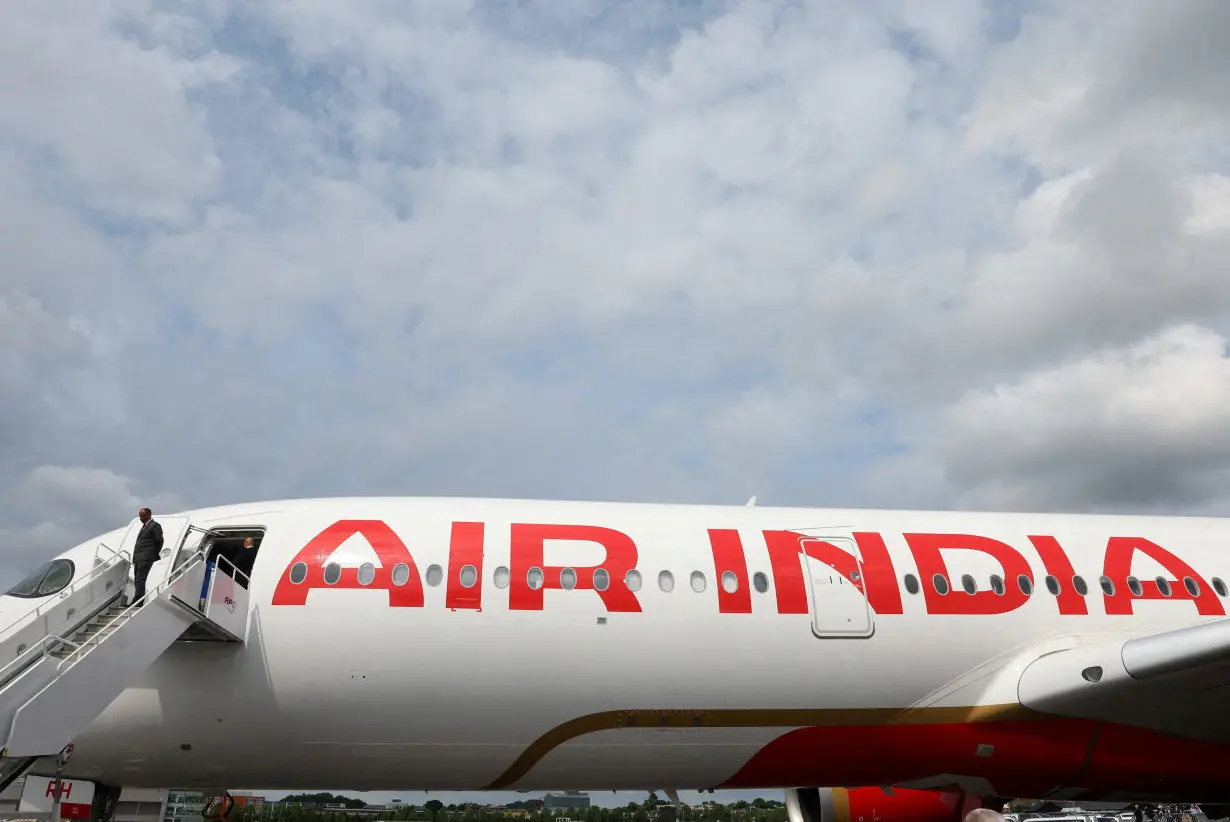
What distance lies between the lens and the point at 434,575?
9656mm

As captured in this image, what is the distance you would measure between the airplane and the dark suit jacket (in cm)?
39

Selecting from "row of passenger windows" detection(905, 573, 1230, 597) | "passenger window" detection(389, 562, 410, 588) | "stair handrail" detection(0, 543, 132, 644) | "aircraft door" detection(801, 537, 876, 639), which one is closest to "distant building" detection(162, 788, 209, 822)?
"stair handrail" detection(0, 543, 132, 644)

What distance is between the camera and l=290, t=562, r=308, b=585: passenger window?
953 cm

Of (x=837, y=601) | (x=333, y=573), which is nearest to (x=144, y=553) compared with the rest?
(x=333, y=573)

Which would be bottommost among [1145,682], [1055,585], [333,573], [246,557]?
[1145,682]

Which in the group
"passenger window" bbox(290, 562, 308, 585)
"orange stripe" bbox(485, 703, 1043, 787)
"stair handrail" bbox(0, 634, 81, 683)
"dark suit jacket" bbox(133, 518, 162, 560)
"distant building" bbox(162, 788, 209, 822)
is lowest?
"distant building" bbox(162, 788, 209, 822)

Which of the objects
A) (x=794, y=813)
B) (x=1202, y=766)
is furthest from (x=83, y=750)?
(x=1202, y=766)

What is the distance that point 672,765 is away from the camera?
9.91 meters

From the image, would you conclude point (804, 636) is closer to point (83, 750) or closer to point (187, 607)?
point (187, 607)

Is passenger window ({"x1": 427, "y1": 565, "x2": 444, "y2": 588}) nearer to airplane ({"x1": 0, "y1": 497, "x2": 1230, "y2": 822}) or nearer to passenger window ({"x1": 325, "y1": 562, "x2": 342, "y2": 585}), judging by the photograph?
airplane ({"x1": 0, "y1": 497, "x2": 1230, "y2": 822})

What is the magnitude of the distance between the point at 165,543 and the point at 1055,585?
36.2 ft

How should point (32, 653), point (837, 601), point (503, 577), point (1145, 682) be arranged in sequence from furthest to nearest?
point (837, 601)
point (503, 577)
point (1145, 682)
point (32, 653)

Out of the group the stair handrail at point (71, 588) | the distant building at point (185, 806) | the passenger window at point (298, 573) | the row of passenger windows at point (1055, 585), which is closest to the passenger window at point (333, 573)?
the passenger window at point (298, 573)

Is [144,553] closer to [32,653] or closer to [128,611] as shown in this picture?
[128,611]
